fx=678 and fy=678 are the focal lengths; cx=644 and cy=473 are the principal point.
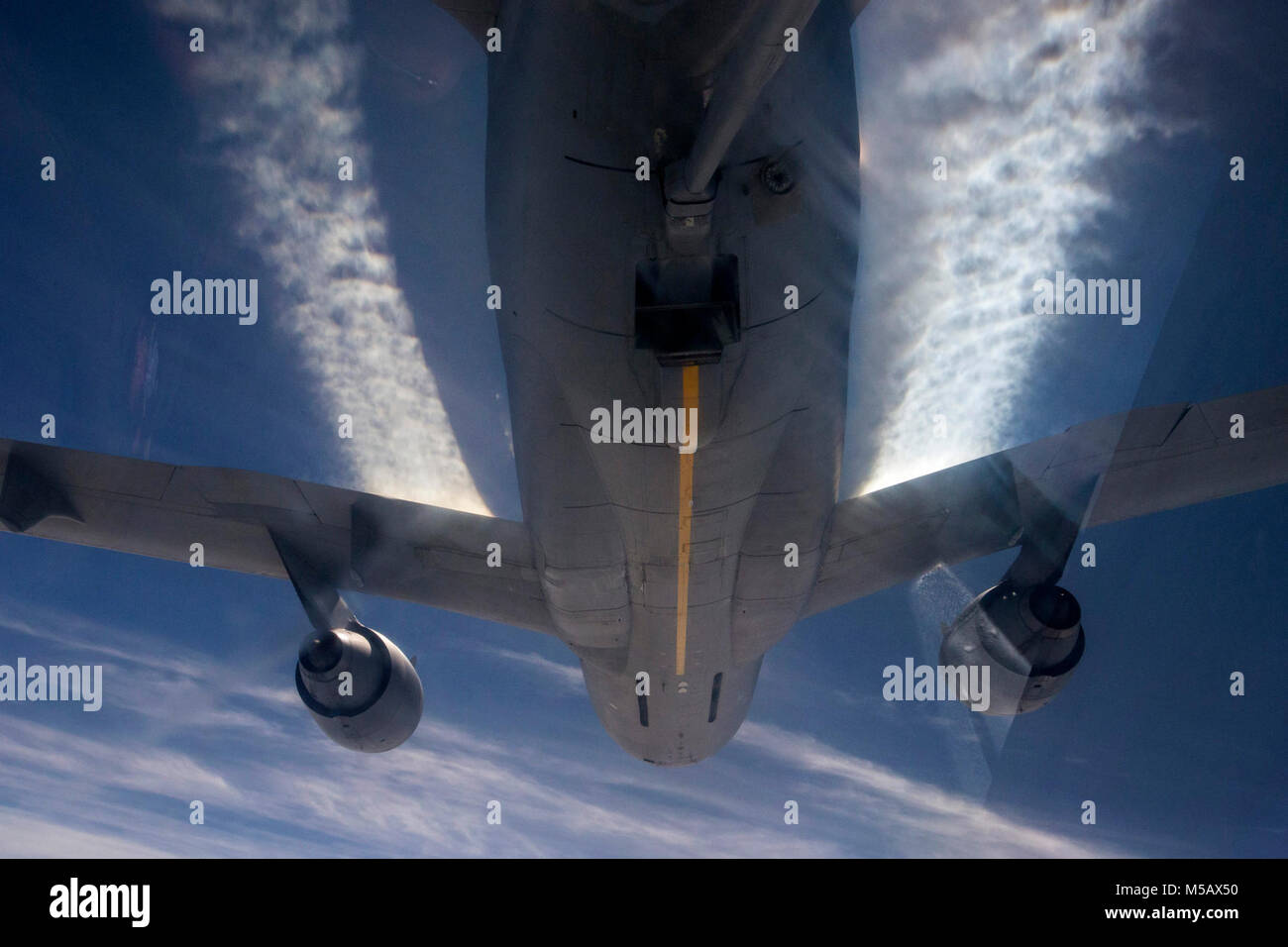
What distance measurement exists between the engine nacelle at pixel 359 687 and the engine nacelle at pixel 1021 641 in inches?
302

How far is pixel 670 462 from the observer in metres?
6.35

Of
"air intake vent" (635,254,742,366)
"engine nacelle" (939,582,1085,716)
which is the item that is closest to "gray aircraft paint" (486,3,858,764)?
"air intake vent" (635,254,742,366)

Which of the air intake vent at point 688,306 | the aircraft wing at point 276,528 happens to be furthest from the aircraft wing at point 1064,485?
the aircraft wing at point 276,528

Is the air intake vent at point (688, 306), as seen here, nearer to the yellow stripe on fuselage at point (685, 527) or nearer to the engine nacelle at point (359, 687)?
the yellow stripe on fuselage at point (685, 527)

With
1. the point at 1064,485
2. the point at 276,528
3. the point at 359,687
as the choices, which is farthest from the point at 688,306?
the point at 359,687

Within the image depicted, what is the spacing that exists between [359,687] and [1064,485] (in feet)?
31.4

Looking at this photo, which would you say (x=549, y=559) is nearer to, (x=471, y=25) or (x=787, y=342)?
(x=787, y=342)

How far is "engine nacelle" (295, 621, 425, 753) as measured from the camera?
8773mm

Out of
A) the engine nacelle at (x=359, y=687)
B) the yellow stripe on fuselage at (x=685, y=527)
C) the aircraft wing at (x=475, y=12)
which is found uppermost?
the aircraft wing at (x=475, y=12)

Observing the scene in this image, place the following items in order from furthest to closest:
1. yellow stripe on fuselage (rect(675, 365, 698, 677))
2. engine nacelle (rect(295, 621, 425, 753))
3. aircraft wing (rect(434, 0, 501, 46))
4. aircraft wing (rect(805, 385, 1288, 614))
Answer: engine nacelle (rect(295, 621, 425, 753))
aircraft wing (rect(805, 385, 1288, 614))
yellow stripe on fuselage (rect(675, 365, 698, 677))
aircraft wing (rect(434, 0, 501, 46))

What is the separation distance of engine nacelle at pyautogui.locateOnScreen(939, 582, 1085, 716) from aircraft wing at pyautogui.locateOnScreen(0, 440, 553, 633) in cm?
594

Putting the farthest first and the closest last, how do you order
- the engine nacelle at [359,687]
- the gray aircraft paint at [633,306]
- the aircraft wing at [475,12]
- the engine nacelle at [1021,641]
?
the engine nacelle at [359,687], the engine nacelle at [1021,641], the aircraft wing at [475,12], the gray aircraft paint at [633,306]

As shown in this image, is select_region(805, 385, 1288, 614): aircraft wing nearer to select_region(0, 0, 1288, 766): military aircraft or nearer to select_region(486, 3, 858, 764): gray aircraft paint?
select_region(0, 0, 1288, 766): military aircraft

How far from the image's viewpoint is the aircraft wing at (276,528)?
8.82 meters
